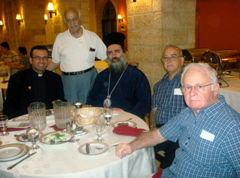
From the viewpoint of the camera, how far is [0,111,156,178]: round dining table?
1344 mm

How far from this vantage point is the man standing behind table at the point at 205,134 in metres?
1.29

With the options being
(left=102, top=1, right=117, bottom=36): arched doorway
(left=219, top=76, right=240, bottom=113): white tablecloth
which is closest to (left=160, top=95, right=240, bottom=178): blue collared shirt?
(left=219, top=76, right=240, bottom=113): white tablecloth

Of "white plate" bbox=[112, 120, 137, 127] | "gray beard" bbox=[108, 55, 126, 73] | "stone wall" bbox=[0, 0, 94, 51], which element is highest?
"stone wall" bbox=[0, 0, 94, 51]

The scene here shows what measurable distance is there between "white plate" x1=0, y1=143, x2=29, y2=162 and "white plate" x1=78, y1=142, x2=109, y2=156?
14.7 inches

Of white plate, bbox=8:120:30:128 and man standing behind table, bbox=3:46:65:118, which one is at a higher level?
man standing behind table, bbox=3:46:65:118

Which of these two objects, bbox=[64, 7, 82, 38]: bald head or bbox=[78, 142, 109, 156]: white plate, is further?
bbox=[64, 7, 82, 38]: bald head

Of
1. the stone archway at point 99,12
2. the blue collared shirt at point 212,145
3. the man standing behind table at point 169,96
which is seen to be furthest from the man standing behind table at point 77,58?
the stone archway at point 99,12

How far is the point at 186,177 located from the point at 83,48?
2.69 meters

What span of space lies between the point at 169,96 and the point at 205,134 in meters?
1.15

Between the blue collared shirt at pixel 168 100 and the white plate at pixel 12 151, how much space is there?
1.47 metres

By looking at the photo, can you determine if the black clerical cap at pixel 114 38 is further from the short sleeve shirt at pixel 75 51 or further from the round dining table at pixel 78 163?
the round dining table at pixel 78 163

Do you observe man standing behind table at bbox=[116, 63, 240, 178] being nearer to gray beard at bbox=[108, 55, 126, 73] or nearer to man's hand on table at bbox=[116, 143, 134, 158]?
man's hand on table at bbox=[116, 143, 134, 158]

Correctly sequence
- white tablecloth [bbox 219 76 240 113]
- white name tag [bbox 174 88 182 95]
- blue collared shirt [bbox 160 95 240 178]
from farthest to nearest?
white tablecloth [bbox 219 76 240 113] < white name tag [bbox 174 88 182 95] < blue collared shirt [bbox 160 95 240 178]

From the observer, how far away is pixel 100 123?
5.58ft
